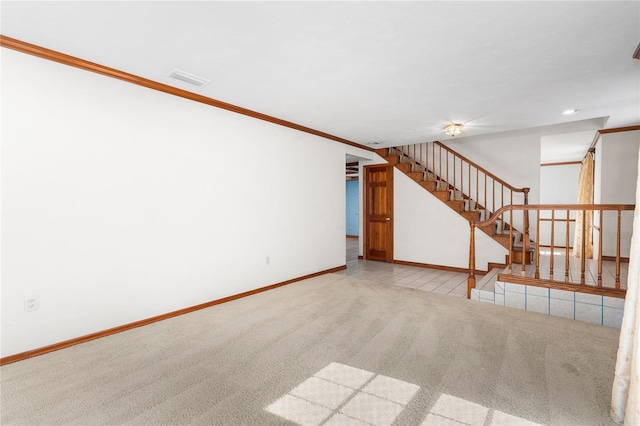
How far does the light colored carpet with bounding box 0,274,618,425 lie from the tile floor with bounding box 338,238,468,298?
49.3 inches

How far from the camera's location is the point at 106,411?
1.85 metres

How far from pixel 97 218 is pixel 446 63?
10.9 feet

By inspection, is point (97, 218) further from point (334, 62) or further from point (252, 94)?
point (334, 62)

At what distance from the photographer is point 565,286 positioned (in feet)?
11.1

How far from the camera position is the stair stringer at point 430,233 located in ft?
18.6

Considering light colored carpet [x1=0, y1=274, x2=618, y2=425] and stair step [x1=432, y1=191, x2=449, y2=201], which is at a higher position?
stair step [x1=432, y1=191, x2=449, y2=201]

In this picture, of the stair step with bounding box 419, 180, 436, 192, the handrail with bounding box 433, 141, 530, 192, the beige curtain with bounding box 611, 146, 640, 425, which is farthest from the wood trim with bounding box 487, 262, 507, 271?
the beige curtain with bounding box 611, 146, 640, 425

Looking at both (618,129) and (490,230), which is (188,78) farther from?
(618,129)

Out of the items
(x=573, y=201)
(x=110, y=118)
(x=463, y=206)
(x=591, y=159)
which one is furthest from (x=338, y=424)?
(x=573, y=201)

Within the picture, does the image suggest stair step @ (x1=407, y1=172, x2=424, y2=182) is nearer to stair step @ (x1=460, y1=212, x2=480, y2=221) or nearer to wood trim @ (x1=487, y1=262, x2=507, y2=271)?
stair step @ (x1=460, y1=212, x2=480, y2=221)

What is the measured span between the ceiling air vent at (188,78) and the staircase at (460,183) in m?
4.36

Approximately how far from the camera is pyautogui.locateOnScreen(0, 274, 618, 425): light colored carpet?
1.83 m

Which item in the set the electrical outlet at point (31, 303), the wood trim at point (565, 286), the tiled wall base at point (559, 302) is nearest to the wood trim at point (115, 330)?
the electrical outlet at point (31, 303)

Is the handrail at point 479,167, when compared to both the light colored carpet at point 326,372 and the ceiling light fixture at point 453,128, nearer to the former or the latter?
the ceiling light fixture at point 453,128
